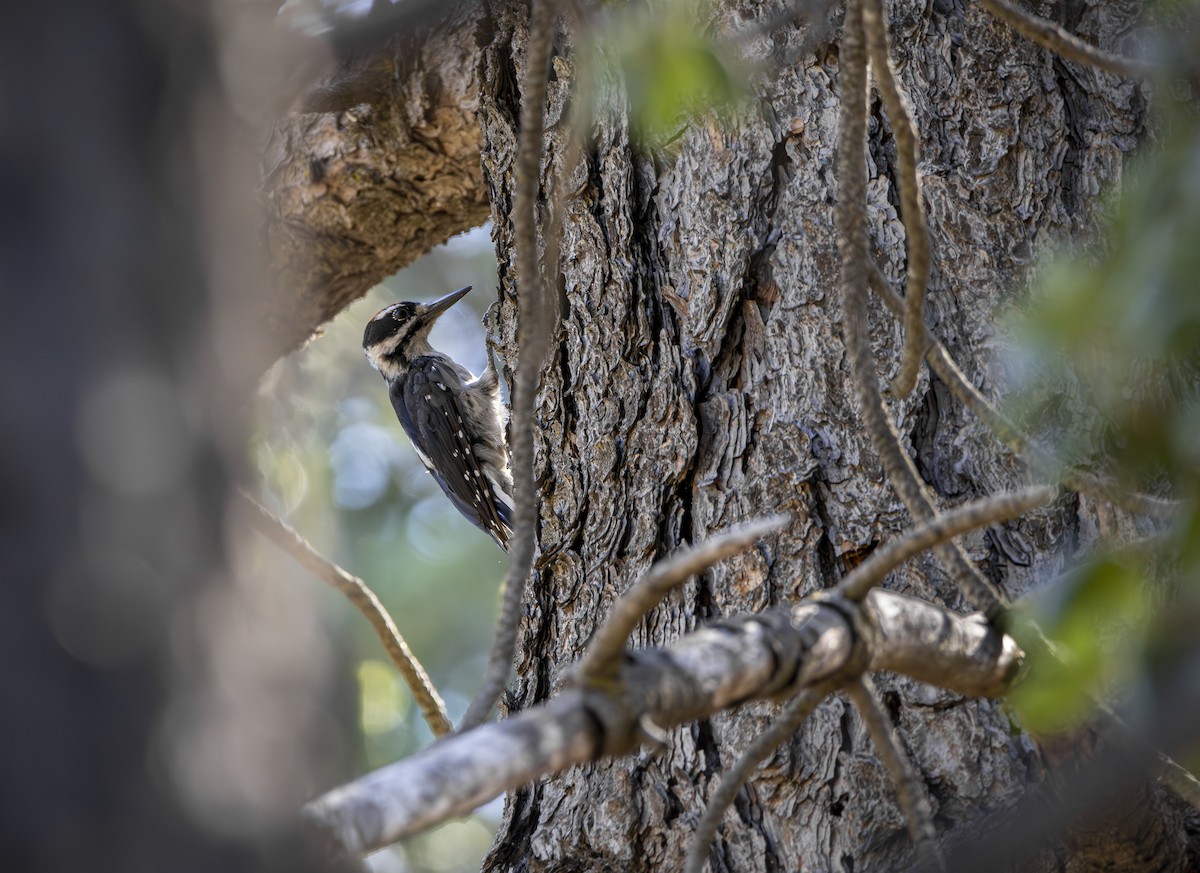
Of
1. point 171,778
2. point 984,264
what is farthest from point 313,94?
point 171,778

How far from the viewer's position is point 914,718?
6.61 feet

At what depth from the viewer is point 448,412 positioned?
5707mm

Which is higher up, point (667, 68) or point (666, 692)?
point (667, 68)

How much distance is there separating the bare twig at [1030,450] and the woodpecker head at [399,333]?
4450 millimetres

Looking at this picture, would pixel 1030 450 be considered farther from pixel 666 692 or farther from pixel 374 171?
pixel 374 171

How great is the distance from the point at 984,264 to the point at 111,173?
187 cm

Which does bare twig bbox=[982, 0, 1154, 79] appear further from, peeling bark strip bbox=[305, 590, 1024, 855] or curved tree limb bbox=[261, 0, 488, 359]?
curved tree limb bbox=[261, 0, 488, 359]

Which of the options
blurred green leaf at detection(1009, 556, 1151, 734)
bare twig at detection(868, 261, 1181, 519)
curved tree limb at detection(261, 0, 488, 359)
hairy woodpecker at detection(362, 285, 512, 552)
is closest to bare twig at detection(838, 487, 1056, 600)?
bare twig at detection(868, 261, 1181, 519)

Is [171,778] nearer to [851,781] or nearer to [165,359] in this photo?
[165,359]

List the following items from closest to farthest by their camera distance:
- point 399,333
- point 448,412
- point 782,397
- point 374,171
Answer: point 782,397, point 374,171, point 448,412, point 399,333

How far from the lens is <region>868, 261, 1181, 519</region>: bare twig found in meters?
1.18

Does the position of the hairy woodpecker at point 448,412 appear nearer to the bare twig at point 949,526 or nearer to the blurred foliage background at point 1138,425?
the bare twig at point 949,526

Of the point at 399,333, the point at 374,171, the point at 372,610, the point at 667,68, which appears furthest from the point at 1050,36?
the point at 399,333

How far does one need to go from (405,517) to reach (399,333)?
2.12 meters
